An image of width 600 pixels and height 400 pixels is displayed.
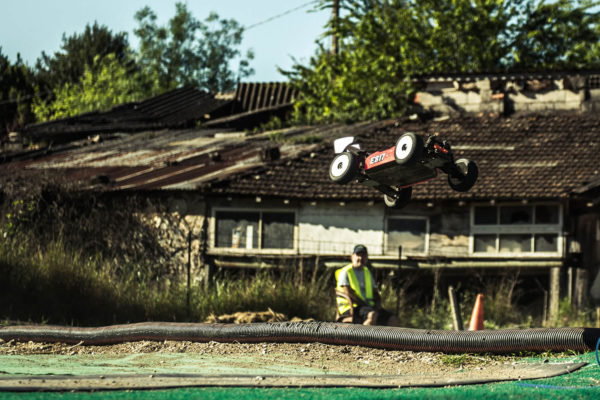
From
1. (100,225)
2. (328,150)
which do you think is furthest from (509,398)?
(328,150)

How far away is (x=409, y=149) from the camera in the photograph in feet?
36.2

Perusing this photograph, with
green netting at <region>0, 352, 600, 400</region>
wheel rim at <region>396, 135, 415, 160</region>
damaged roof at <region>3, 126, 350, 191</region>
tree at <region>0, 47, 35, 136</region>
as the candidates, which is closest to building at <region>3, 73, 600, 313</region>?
damaged roof at <region>3, 126, 350, 191</region>

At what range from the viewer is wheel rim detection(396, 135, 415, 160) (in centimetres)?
1104

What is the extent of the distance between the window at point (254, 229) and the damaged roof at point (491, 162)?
74 centimetres

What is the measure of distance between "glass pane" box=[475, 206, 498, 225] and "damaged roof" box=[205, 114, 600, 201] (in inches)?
22.0

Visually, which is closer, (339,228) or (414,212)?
(414,212)

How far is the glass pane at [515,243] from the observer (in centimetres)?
2320

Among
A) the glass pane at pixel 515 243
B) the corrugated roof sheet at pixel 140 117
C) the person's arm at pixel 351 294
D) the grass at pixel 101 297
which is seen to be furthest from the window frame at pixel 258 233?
the corrugated roof sheet at pixel 140 117

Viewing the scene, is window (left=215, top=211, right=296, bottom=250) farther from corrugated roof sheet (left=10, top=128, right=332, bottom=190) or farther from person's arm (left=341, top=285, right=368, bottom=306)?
person's arm (left=341, top=285, right=368, bottom=306)

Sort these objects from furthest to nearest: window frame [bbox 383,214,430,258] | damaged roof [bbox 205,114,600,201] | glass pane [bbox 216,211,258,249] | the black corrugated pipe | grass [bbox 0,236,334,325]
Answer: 1. glass pane [bbox 216,211,258,249]
2. window frame [bbox 383,214,430,258]
3. damaged roof [bbox 205,114,600,201]
4. grass [bbox 0,236,334,325]
5. the black corrugated pipe

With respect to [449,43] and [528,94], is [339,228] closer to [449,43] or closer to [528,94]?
[528,94]

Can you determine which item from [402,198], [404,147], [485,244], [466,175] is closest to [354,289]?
[402,198]

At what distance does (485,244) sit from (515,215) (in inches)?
42.0

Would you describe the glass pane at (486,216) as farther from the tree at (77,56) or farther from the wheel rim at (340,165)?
the tree at (77,56)
